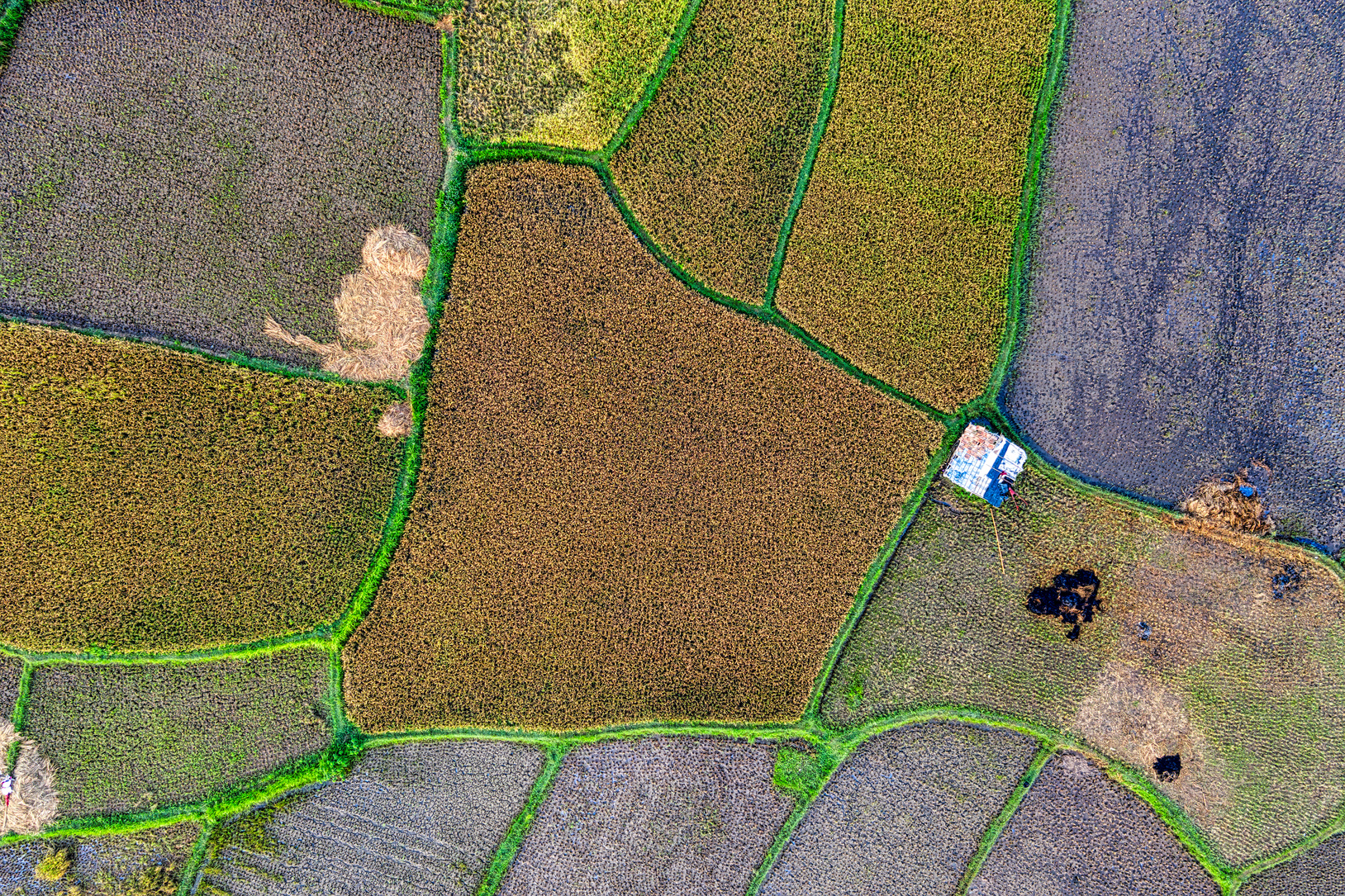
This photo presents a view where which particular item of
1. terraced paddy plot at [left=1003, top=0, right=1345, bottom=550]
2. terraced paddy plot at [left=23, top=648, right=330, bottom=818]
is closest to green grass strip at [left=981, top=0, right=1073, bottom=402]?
terraced paddy plot at [left=1003, top=0, right=1345, bottom=550]

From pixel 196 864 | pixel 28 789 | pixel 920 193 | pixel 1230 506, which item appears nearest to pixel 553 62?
pixel 920 193

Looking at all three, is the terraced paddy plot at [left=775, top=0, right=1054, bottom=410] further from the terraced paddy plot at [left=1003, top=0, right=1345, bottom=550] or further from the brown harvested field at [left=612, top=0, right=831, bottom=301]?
the terraced paddy plot at [left=1003, top=0, right=1345, bottom=550]

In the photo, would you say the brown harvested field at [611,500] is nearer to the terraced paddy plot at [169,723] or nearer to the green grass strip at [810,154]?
the green grass strip at [810,154]

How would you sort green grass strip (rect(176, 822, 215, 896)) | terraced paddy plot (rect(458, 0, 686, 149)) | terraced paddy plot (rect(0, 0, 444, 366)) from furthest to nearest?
1. green grass strip (rect(176, 822, 215, 896))
2. terraced paddy plot (rect(458, 0, 686, 149))
3. terraced paddy plot (rect(0, 0, 444, 366))

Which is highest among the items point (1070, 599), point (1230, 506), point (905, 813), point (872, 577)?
point (1230, 506)

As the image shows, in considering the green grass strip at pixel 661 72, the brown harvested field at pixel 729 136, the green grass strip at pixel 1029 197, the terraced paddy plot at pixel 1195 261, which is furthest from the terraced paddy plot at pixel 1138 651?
the green grass strip at pixel 661 72

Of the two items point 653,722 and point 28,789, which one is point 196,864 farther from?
point 653,722

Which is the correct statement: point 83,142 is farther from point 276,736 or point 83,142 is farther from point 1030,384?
point 1030,384
